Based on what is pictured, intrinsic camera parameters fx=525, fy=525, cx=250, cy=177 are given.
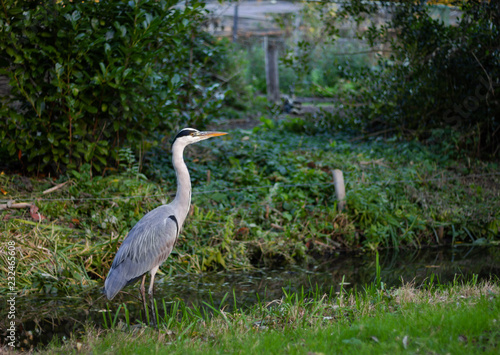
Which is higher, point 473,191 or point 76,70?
point 76,70

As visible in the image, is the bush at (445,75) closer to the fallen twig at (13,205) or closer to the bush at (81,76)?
the bush at (81,76)

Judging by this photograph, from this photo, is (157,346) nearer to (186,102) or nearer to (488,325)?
(488,325)

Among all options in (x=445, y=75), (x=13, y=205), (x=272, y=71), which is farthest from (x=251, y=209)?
(x=272, y=71)

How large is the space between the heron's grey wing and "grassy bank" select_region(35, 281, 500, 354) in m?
0.46

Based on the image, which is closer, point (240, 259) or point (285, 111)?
point (240, 259)

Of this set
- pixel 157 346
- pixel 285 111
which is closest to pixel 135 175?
pixel 157 346

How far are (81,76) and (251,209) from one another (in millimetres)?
2954

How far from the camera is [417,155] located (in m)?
9.64

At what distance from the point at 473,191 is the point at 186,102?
5.10m

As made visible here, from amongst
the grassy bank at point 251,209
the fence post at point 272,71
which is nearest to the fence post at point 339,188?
the grassy bank at point 251,209

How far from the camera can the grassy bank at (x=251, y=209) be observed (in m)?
6.09

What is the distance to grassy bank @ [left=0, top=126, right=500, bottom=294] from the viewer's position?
20.0ft

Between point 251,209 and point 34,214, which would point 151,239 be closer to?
point 34,214

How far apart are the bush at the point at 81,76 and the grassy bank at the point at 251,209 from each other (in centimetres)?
45
